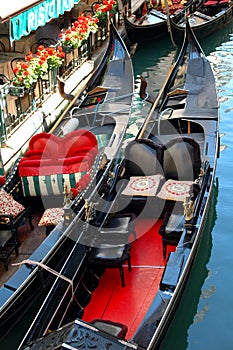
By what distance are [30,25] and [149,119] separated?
135 centimetres

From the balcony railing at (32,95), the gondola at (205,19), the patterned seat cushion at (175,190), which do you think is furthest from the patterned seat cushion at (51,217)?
the gondola at (205,19)

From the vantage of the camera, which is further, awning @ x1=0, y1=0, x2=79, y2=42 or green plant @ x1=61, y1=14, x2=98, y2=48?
green plant @ x1=61, y1=14, x2=98, y2=48

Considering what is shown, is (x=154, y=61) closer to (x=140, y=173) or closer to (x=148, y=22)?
(x=148, y=22)

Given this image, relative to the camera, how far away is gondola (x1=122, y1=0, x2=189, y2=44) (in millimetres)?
7855

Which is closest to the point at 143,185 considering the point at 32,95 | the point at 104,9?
the point at 32,95

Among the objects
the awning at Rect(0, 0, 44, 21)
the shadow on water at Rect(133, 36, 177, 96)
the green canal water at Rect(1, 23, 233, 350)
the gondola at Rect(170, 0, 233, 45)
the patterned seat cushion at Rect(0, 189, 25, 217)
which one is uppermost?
the awning at Rect(0, 0, 44, 21)

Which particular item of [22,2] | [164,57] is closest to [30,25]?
[22,2]

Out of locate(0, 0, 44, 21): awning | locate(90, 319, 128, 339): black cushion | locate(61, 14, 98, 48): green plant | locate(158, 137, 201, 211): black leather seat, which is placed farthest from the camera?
locate(61, 14, 98, 48): green plant

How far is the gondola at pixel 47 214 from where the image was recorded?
262 centimetres

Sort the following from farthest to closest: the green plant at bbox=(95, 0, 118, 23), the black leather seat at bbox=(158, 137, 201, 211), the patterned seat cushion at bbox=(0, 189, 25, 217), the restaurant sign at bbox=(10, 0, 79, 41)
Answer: the green plant at bbox=(95, 0, 118, 23) < the restaurant sign at bbox=(10, 0, 79, 41) < the black leather seat at bbox=(158, 137, 201, 211) < the patterned seat cushion at bbox=(0, 189, 25, 217)

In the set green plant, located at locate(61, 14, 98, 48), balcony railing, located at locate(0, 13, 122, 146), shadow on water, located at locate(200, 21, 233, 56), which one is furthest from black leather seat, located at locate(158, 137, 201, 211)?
shadow on water, located at locate(200, 21, 233, 56)

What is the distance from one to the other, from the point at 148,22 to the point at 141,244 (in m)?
5.67

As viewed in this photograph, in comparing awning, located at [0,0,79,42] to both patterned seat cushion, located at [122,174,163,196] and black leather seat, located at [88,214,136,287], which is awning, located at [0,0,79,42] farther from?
black leather seat, located at [88,214,136,287]

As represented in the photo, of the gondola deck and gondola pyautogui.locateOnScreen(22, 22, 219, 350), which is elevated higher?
gondola pyautogui.locateOnScreen(22, 22, 219, 350)
